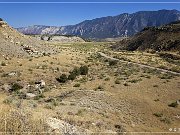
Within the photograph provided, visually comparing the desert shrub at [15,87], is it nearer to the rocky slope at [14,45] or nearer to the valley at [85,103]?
the valley at [85,103]

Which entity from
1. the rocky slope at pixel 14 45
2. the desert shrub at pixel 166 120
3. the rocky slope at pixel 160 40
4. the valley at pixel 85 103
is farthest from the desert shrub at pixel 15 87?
the rocky slope at pixel 160 40

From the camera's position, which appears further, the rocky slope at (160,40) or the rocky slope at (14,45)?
the rocky slope at (160,40)

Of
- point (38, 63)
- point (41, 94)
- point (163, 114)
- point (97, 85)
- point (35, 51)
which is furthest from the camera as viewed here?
point (35, 51)

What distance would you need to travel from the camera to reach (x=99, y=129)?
18844mm

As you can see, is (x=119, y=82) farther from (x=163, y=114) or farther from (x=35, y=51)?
(x=35, y=51)

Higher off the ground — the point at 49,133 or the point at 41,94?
the point at 49,133

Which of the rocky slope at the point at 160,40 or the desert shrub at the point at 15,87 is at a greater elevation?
the desert shrub at the point at 15,87

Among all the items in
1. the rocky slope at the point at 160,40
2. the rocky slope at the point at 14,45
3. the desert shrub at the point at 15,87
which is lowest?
the rocky slope at the point at 160,40

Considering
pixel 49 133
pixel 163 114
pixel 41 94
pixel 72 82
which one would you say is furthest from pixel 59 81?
pixel 49 133

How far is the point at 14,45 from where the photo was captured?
191 ft

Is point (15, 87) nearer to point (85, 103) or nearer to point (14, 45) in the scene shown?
point (85, 103)

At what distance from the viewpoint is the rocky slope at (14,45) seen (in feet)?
179

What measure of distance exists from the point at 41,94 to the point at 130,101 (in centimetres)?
781

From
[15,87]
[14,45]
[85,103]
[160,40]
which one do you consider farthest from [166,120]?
[160,40]
